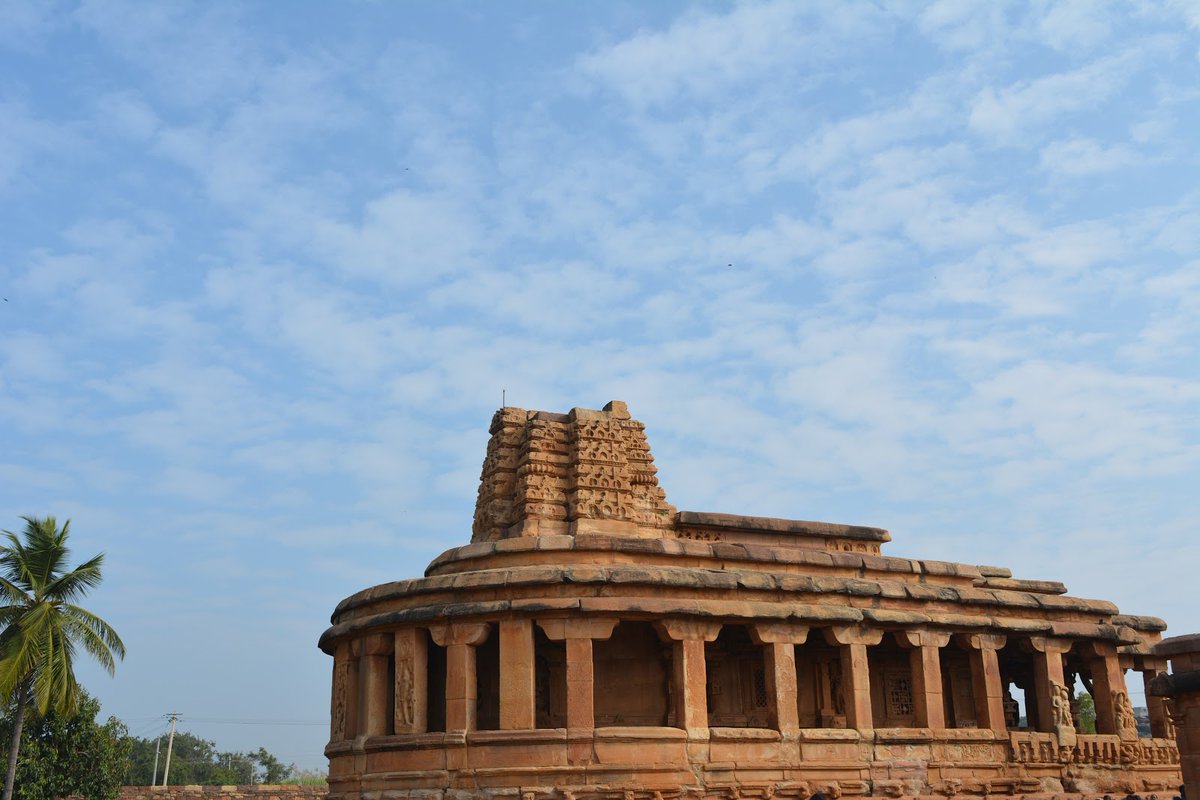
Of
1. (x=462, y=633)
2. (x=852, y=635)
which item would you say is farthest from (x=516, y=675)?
(x=852, y=635)

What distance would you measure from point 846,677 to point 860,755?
126cm

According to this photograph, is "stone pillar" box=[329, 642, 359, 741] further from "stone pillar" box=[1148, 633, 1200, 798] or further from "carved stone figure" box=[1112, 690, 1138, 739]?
"carved stone figure" box=[1112, 690, 1138, 739]

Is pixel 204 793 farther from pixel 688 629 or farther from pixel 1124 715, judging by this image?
pixel 1124 715

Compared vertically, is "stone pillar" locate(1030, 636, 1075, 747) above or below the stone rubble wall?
above

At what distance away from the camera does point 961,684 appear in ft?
67.9

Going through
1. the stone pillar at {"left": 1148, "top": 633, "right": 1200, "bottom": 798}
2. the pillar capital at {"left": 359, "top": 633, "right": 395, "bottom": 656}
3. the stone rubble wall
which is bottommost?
the stone rubble wall

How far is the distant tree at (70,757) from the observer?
29.1 m

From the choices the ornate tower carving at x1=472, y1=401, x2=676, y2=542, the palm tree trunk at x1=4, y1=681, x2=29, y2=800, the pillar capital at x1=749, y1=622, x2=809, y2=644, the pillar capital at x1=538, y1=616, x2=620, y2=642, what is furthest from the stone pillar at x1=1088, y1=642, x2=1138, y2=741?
the palm tree trunk at x1=4, y1=681, x2=29, y2=800

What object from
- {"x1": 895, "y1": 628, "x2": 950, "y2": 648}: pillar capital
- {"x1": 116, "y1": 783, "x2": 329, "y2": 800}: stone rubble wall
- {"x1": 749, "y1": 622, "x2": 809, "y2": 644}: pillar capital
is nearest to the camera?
{"x1": 749, "y1": 622, "x2": 809, "y2": 644}: pillar capital

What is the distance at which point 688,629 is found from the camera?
16.7m

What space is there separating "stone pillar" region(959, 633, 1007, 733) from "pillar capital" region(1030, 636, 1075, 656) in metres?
0.68

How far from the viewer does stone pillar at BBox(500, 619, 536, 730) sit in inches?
629

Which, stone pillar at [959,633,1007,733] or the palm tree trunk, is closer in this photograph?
stone pillar at [959,633,1007,733]

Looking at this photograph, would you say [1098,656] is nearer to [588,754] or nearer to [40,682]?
[588,754]
